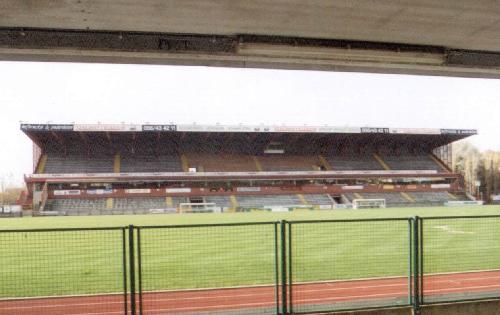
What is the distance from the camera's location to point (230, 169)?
5628 cm

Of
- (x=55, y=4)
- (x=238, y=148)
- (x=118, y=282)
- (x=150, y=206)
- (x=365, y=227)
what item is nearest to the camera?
(x=55, y=4)

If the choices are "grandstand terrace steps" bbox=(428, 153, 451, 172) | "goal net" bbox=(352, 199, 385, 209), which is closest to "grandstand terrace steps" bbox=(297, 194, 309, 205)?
"goal net" bbox=(352, 199, 385, 209)

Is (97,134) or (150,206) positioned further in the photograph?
(97,134)

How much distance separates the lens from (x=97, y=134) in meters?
53.8

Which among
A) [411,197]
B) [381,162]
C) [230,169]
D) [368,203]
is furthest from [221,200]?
[381,162]

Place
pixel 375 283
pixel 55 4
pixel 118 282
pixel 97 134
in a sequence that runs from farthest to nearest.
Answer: pixel 97 134 < pixel 118 282 < pixel 375 283 < pixel 55 4

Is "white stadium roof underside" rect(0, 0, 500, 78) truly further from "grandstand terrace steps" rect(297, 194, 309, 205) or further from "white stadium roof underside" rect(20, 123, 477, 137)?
"white stadium roof underside" rect(20, 123, 477, 137)

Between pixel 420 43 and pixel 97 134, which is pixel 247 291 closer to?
pixel 420 43

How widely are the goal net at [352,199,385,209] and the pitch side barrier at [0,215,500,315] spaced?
94.4ft

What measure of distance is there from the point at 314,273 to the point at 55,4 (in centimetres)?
941

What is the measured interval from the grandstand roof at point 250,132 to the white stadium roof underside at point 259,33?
47.3 meters

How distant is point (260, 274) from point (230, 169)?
145 feet

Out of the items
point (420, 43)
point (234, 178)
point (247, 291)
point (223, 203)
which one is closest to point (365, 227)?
point (247, 291)

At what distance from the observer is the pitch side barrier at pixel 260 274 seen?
22.8ft
